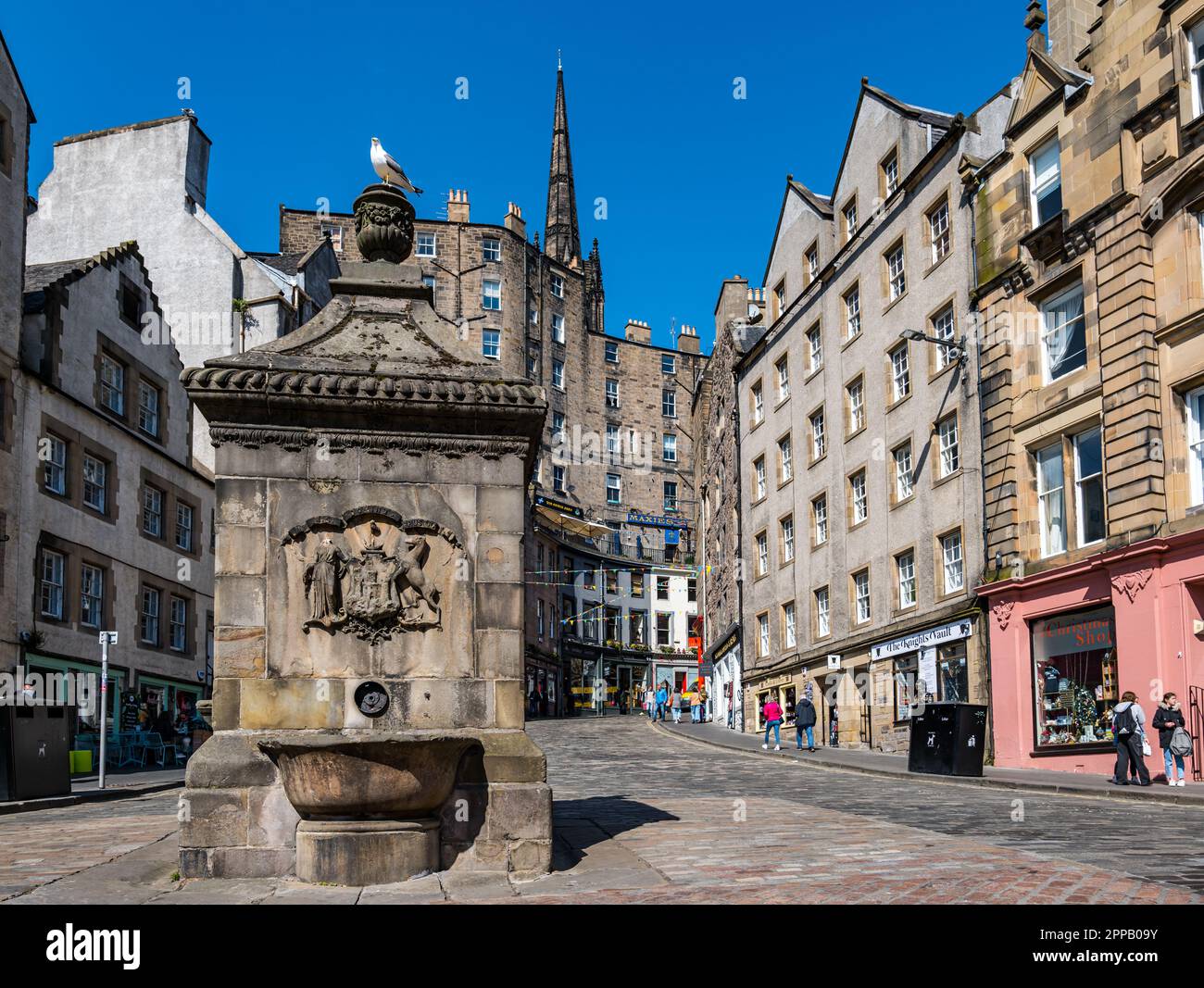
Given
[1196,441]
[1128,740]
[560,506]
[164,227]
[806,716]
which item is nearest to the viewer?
[1128,740]

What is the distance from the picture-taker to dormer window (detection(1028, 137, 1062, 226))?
2700 cm

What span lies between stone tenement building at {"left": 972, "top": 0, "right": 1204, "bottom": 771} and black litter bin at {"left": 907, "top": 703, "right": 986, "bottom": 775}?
277 cm

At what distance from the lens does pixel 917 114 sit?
111 feet

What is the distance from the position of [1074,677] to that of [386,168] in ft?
63.1

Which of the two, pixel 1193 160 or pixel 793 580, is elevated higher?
pixel 1193 160

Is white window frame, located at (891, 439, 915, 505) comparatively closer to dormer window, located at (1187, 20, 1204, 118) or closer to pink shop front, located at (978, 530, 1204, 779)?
pink shop front, located at (978, 530, 1204, 779)

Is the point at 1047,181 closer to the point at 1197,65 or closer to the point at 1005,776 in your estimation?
the point at 1197,65

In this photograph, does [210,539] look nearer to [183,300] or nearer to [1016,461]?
[183,300]

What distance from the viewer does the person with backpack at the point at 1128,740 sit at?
2078 centimetres

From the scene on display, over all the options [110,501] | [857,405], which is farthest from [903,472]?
[110,501]

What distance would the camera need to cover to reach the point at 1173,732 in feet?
68.6
